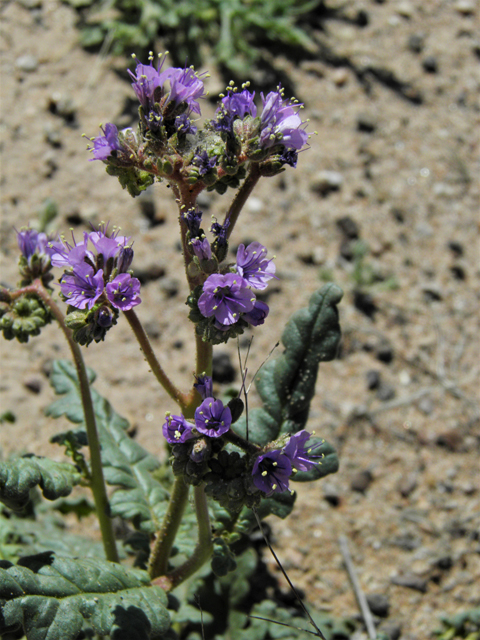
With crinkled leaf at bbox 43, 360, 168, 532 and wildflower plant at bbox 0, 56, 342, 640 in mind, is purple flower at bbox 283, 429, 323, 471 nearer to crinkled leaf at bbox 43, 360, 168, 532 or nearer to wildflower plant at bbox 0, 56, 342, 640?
wildflower plant at bbox 0, 56, 342, 640

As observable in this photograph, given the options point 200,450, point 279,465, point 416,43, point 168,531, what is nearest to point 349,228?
point 416,43

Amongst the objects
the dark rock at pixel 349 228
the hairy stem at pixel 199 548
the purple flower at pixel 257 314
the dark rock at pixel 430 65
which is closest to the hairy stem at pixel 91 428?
the hairy stem at pixel 199 548

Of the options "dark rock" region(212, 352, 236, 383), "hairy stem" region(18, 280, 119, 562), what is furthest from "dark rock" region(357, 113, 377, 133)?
"hairy stem" region(18, 280, 119, 562)

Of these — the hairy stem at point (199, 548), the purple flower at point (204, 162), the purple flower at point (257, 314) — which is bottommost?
the hairy stem at point (199, 548)

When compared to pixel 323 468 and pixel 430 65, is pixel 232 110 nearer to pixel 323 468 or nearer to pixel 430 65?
pixel 323 468

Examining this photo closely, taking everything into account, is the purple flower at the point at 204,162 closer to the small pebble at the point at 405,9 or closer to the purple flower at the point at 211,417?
the purple flower at the point at 211,417

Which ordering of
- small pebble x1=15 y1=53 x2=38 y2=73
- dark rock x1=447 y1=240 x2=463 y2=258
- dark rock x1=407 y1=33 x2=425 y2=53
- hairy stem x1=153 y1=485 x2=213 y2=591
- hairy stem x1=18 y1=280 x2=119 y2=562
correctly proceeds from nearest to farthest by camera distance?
hairy stem x1=153 y1=485 x2=213 y2=591
hairy stem x1=18 y1=280 x2=119 y2=562
dark rock x1=447 y1=240 x2=463 y2=258
small pebble x1=15 y1=53 x2=38 y2=73
dark rock x1=407 y1=33 x2=425 y2=53

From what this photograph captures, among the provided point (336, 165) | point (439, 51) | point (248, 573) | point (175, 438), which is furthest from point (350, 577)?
point (439, 51)
